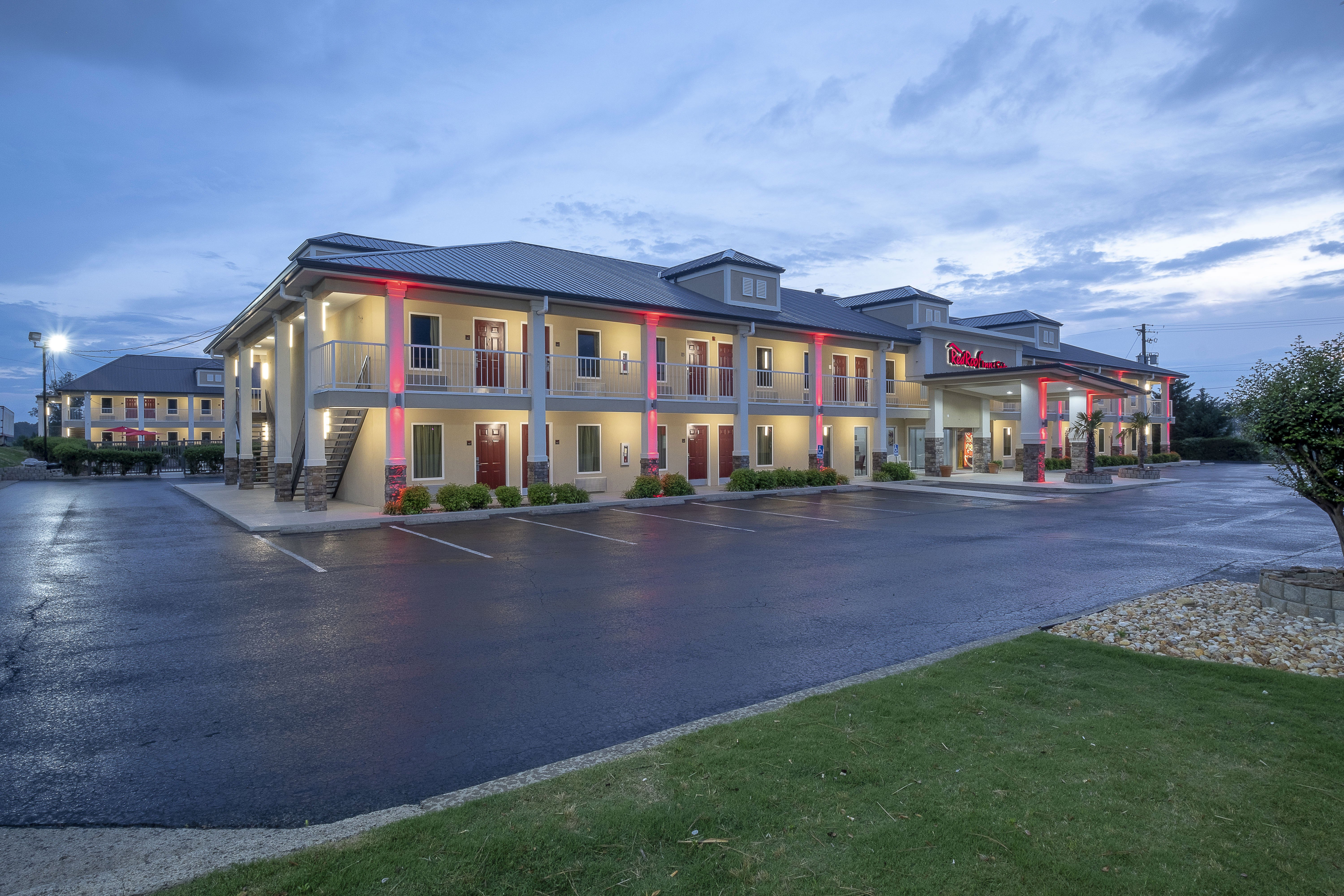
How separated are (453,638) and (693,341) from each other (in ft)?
70.6

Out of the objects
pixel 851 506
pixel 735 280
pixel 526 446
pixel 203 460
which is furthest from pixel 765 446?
pixel 203 460

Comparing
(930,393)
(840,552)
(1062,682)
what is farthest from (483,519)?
(930,393)

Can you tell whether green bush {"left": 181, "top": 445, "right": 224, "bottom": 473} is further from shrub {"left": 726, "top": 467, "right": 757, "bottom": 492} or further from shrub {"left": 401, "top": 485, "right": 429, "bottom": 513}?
shrub {"left": 726, "top": 467, "right": 757, "bottom": 492}

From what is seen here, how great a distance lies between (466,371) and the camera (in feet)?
72.0

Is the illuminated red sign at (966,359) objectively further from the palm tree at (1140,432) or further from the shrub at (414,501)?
the shrub at (414,501)

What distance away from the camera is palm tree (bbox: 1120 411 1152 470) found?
35094mm

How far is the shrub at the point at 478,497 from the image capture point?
19.2 metres

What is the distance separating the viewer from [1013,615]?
835 cm

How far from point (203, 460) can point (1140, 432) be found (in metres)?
50.9

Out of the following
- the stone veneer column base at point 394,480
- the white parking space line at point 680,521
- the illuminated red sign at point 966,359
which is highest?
the illuminated red sign at point 966,359

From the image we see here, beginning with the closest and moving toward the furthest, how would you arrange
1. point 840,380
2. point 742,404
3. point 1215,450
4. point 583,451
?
point 583,451 < point 742,404 < point 840,380 < point 1215,450

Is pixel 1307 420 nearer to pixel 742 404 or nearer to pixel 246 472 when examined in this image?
pixel 742 404

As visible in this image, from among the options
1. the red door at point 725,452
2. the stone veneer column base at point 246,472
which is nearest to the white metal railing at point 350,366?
the stone veneer column base at point 246,472

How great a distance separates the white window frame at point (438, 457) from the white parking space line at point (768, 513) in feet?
25.7
